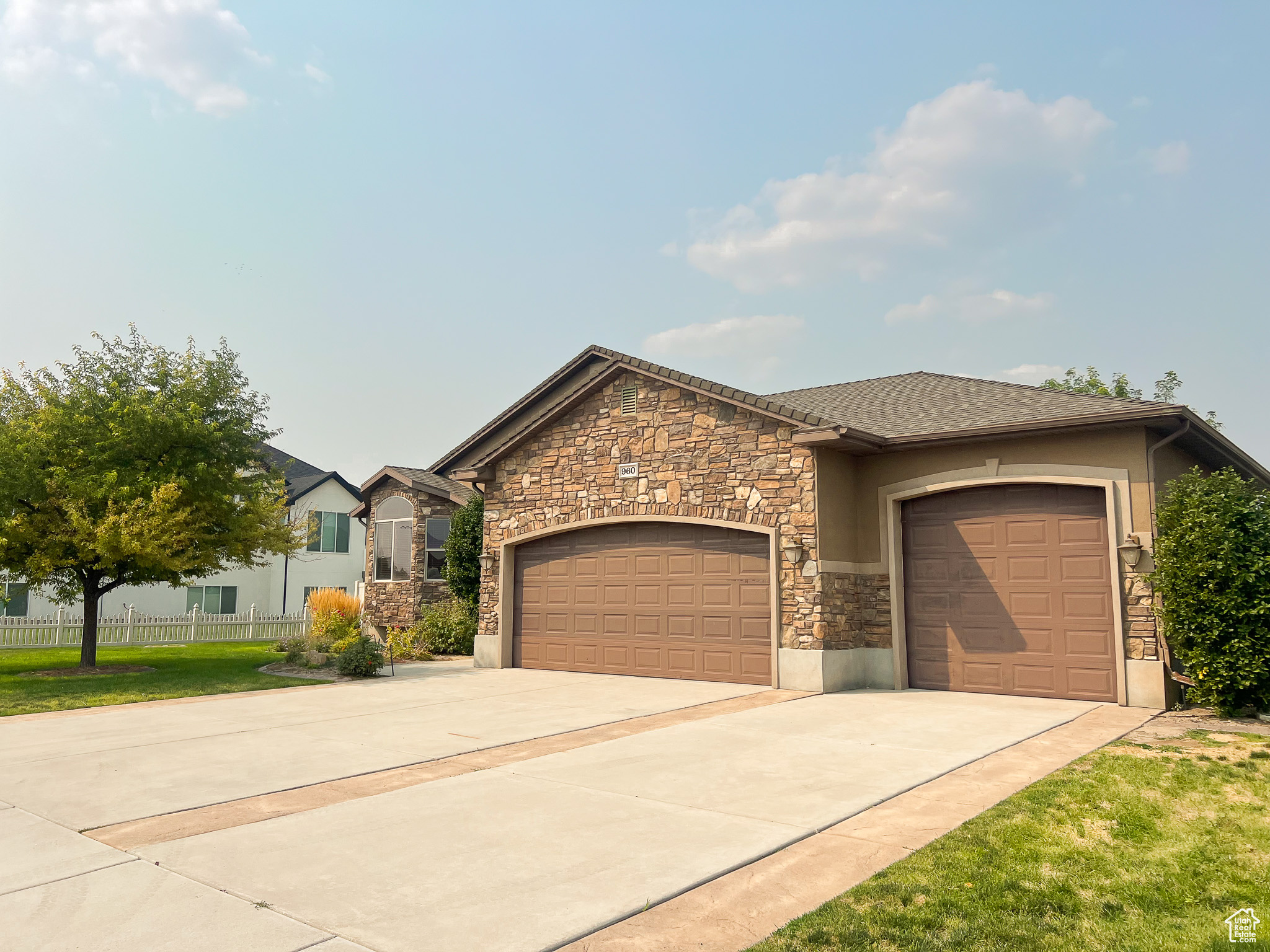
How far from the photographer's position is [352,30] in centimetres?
1252

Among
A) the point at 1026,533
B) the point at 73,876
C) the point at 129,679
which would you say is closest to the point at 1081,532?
the point at 1026,533

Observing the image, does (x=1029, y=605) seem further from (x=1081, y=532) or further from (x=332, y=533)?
(x=332, y=533)

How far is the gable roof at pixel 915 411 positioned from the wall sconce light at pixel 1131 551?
1.61m

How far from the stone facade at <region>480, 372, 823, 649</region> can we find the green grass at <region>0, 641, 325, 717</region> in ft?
16.2

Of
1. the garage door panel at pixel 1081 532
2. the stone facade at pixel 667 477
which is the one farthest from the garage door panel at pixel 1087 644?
the stone facade at pixel 667 477

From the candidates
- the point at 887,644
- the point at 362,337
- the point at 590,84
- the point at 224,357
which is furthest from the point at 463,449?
the point at 887,644

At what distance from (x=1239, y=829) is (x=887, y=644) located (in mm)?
7810

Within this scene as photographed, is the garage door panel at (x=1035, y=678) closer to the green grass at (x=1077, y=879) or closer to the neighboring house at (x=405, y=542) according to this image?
the green grass at (x=1077, y=879)

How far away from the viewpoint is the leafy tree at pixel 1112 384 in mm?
32875

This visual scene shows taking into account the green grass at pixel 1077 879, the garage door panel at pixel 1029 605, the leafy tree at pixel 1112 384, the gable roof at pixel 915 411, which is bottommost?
the green grass at pixel 1077 879

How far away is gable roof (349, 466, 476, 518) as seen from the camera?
23.7 m

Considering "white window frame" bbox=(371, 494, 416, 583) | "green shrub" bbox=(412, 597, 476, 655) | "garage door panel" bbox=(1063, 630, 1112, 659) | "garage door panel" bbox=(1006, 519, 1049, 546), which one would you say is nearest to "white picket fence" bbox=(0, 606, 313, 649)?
"white window frame" bbox=(371, 494, 416, 583)

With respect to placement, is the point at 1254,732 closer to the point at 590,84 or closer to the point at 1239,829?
the point at 1239,829

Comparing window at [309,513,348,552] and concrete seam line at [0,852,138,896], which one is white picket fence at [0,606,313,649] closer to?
window at [309,513,348,552]
